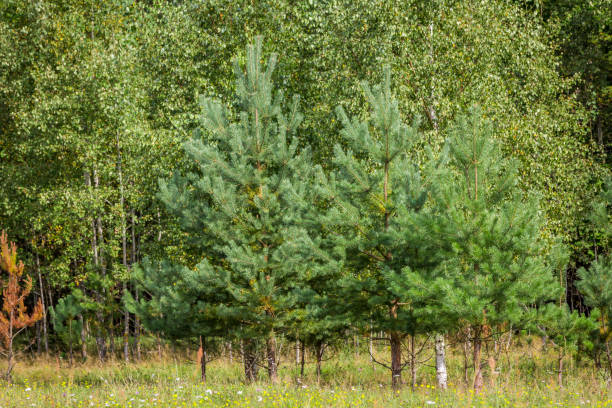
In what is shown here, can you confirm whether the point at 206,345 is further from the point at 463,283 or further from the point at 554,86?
the point at 554,86

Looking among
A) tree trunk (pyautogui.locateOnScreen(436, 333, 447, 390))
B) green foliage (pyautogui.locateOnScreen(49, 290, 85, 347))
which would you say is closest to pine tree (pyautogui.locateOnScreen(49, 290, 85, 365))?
green foliage (pyautogui.locateOnScreen(49, 290, 85, 347))

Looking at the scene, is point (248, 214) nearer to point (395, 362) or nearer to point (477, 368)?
point (395, 362)

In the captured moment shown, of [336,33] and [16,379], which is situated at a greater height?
[336,33]

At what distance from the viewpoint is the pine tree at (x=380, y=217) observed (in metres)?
9.64

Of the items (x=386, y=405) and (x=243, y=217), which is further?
(x=243, y=217)

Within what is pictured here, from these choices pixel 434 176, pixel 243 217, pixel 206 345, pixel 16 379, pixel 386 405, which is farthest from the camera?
pixel 16 379

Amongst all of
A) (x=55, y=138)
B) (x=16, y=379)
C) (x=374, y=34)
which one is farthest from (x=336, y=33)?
(x=16, y=379)

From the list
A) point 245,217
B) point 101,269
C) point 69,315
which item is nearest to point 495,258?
point 245,217

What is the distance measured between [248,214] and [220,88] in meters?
5.33

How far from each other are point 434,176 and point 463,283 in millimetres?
2185

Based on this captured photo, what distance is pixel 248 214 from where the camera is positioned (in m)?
11.8

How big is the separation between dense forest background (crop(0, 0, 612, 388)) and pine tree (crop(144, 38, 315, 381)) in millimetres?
1576

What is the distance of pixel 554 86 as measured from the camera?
1728cm

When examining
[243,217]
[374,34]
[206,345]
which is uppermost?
[374,34]
